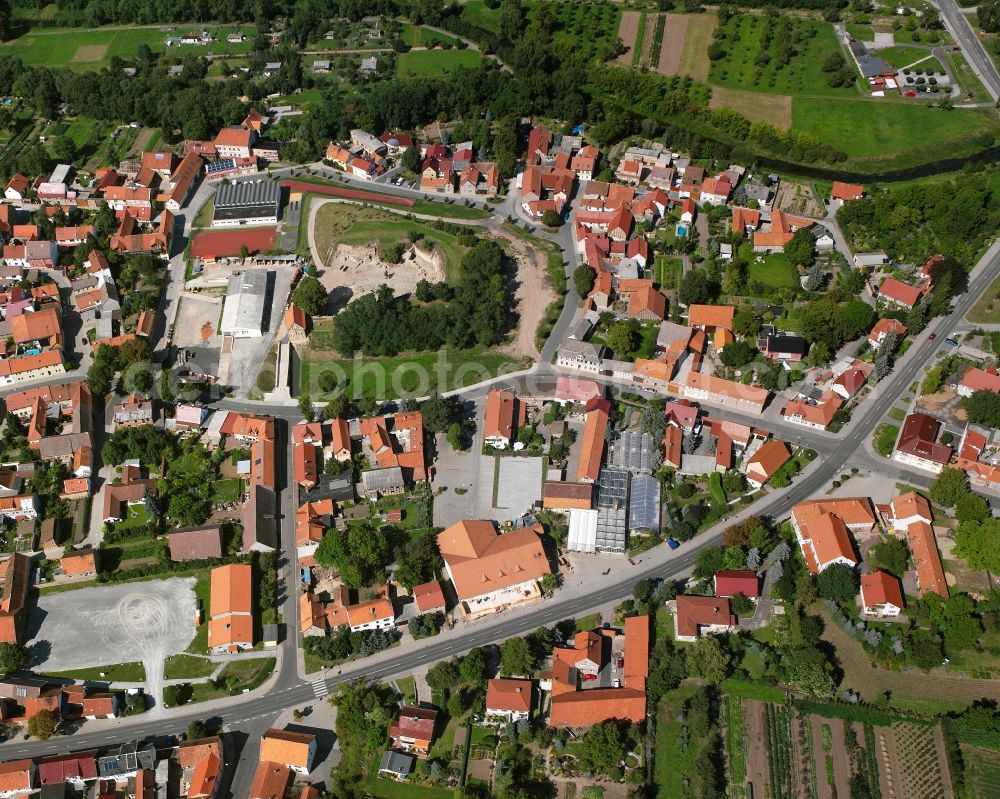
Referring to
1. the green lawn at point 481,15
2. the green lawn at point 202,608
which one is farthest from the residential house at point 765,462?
the green lawn at point 481,15

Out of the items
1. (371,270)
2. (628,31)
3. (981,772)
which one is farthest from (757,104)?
(981,772)

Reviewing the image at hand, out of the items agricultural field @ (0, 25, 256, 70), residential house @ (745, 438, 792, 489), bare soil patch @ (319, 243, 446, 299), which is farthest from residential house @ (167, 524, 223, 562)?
agricultural field @ (0, 25, 256, 70)

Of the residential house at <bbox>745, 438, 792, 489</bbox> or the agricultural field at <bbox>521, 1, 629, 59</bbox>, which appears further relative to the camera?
the agricultural field at <bbox>521, 1, 629, 59</bbox>

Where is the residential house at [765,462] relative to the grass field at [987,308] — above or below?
below

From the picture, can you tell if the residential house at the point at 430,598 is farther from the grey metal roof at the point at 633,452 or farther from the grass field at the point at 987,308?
the grass field at the point at 987,308

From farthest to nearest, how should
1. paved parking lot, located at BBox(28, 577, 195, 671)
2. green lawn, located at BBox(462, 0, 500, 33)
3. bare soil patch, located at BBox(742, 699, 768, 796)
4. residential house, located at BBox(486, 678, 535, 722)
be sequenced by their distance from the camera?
green lawn, located at BBox(462, 0, 500, 33) → paved parking lot, located at BBox(28, 577, 195, 671) → residential house, located at BBox(486, 678, 535, 722) → bare soil patch, located at BBox(742, 699, 768, 796)

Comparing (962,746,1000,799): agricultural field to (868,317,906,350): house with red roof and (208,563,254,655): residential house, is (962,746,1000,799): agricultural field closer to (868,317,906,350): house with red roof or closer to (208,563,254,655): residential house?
(868,317,906,350): house with red roof
